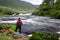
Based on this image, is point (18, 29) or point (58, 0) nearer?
point (18, 29)

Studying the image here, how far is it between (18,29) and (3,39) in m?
16.1

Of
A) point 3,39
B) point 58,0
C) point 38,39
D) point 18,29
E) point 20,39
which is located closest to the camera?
point 3,39

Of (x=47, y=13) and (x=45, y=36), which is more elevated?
(x=45, y=36)

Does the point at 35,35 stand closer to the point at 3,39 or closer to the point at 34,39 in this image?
the point at 34,39

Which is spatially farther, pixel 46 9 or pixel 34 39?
pixel 46 9

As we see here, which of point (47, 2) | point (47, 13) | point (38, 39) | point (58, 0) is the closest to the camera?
point (38, 39)

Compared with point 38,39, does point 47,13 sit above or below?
below

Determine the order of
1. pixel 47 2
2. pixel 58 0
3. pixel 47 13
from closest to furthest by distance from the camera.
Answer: pixel 47 13, pixel 58 0, pixel 47 2

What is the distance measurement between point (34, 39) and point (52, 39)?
191 centimetres

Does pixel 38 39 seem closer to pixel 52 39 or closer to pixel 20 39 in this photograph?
pixel 52 39

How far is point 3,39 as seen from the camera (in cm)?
1964

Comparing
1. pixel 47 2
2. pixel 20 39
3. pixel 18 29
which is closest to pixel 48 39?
pixel 20 39

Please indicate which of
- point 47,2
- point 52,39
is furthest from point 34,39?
point 47,2

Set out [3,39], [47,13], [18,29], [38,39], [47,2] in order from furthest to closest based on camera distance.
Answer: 1. [47,2]
2. [47,13]
3. [18,29]
4. [38,39]
5. [3,39]
